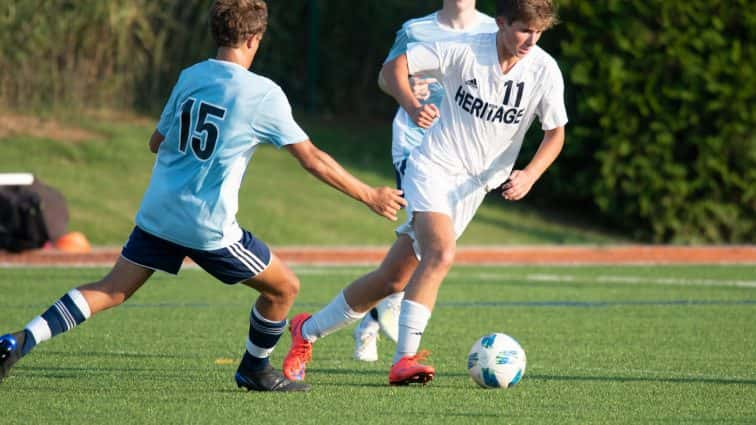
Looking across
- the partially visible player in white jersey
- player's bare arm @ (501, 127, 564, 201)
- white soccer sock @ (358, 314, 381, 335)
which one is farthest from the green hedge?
player's bare arm @ (501, 127, 564, 201)

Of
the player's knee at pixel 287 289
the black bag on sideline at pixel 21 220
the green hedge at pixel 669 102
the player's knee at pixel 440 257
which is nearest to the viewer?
the player's knee at pixel 287 289

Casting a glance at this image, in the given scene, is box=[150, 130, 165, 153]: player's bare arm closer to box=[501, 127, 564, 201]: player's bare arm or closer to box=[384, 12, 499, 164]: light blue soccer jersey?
box=[501, 127, 564, 201]: player's bare arm

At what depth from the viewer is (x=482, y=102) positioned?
7098 millimetres

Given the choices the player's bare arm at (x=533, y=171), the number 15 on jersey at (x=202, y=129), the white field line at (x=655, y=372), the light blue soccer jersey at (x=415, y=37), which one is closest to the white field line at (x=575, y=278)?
the light blue soccer jersey at (x=415, y=37)

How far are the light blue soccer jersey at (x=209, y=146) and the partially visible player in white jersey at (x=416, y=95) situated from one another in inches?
75.0

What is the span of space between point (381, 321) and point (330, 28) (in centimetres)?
1538

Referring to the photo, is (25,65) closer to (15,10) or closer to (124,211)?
(15,10)

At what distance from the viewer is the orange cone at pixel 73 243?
15.4 meters

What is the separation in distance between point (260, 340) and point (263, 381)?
207 mm

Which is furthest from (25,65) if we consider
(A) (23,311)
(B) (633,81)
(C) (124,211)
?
(A) (23,311)

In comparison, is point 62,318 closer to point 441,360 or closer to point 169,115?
point 169,115

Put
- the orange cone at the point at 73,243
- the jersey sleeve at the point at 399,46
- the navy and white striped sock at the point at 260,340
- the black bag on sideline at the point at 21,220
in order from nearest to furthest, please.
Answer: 1. the navy and white striped sock at the point at 260,340
2. the jersey sleeve at the point at 399,46
3. the black bag on sideline at the point at 21,220
4. the orange cone at the point at 73,243

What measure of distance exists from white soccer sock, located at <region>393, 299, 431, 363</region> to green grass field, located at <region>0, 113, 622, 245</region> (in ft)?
33.2

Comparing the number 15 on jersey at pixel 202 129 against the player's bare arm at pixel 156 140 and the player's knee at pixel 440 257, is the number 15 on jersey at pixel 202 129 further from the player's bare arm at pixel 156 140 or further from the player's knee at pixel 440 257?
the player's knee at pixel 440 257
